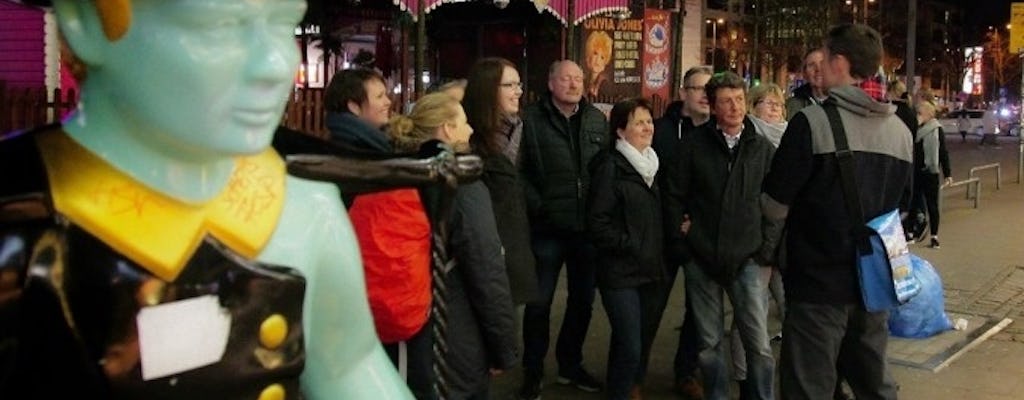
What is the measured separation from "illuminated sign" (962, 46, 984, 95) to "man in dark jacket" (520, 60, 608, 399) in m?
65.2

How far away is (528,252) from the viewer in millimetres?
4398

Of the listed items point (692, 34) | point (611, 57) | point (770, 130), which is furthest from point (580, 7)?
point (692, 34)

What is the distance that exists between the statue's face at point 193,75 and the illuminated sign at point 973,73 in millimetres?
69101

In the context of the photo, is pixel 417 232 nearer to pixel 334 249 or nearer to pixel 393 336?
pixel 393 336

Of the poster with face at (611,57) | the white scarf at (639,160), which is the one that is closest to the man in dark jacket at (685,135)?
the white scarf at (639,160)

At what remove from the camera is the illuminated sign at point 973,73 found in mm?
64062

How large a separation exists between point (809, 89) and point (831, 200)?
8.93 ft

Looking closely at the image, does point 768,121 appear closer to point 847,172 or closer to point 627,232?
point 627,232

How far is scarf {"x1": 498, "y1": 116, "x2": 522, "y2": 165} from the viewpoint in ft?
16.3

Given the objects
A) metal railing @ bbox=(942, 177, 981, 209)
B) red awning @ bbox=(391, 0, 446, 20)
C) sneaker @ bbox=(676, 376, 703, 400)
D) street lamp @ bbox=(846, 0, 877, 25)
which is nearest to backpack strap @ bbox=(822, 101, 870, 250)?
sneaker @ bbox=(676, 376, 703, 400)

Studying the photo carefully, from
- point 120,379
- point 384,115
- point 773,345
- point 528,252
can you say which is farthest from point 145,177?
point 773,345

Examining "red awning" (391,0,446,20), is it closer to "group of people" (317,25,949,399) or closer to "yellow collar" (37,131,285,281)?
"group of people" (317,25,949,399)

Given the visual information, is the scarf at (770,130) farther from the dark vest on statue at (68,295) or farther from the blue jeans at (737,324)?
the dark vest on statue at (68,295)

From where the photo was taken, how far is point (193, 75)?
1.35 meters
